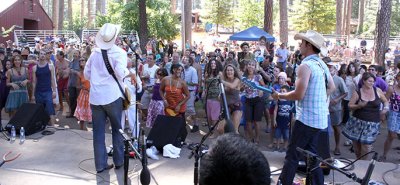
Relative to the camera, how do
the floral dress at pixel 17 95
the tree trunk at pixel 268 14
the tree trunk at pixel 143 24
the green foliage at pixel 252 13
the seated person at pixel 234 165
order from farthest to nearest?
the green foliage at pixel 252 13 → the tree trunk at pixel 268 14 → the tree trunk at pixel 143 24 → the floral dress at pixel 17 95 → the seated person at pixel 234 165

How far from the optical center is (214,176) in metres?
1.47

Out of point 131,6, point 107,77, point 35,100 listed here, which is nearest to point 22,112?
point 35,100

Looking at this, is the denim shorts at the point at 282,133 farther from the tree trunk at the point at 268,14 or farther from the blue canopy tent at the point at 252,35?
the tree trunk at the point at 268,14

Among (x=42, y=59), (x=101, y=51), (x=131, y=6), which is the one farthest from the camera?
(x=131, y=6)

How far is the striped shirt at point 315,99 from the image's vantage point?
4102 mm

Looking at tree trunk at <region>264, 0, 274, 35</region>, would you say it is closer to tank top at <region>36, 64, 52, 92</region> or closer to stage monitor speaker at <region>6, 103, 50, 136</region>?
tank top at <region>36, 64, 52, 92</region>

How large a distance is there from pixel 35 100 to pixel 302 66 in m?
5.95

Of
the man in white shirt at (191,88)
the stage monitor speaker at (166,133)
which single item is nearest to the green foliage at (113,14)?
the man in white shirt at (191,88)

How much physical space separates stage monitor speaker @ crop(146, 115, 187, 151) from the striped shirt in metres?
2.75

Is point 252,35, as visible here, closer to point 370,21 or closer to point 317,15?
point 317,15

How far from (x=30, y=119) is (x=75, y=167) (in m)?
2.12

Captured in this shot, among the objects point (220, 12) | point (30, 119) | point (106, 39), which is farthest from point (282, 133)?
point (220, 12)

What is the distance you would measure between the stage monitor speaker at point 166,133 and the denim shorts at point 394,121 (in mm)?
3266

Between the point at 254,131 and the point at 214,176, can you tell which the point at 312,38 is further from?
the point at 254,131
